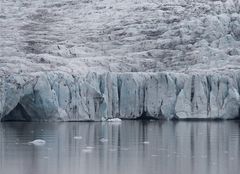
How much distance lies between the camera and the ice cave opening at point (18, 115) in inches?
1373

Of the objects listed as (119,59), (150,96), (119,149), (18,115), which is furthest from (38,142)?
(119,59)

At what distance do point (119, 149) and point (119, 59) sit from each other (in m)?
18.5

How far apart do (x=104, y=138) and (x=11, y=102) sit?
7783mm

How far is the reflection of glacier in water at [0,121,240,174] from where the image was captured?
19156mm

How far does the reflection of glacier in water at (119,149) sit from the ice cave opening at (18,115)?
66.9 inches

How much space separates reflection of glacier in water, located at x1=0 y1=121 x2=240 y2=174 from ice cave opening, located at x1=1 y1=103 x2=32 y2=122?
170cm

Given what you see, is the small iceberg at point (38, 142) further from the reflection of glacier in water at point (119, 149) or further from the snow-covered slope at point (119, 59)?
the snow-covered slope at point (119, 59)

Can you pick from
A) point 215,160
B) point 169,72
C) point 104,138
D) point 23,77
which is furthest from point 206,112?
point 215,160

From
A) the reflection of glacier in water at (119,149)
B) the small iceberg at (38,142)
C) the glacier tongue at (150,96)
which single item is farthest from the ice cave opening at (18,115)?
the small iceberg at (38,142)

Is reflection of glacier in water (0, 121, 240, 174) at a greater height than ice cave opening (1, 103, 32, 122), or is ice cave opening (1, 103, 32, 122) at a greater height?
reflection of glacier in water (0, 121, 240, 174)

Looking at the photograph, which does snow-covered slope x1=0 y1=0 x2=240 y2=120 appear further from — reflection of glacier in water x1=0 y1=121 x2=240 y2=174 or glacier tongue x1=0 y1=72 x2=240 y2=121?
reflection of glacier in water x1=0 y1=121 x2=240 y2=174

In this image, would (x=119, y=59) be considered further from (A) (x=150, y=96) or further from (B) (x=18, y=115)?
(B) (x=18, y=115)

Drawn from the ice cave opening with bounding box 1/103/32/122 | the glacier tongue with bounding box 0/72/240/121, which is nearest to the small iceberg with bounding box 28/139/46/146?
the ice cave opening with bounding box 1/103/32/122

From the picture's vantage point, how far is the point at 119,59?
41594 mm
